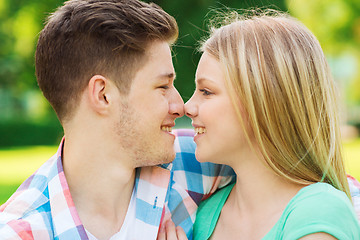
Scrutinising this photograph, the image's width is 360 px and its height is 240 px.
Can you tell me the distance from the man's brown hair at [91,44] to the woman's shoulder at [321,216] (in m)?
1.11

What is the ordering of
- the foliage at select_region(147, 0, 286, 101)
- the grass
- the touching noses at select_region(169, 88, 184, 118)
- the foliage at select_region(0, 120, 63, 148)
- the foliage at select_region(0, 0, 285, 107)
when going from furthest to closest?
the foliage at select_region(0, 0, 285, 107), the foliage at select_region(0, 120, 63, 148), the foliage at select_region(147, 0, 286, 101), the grass, the touching noses at select_region(169, 88, 184, 118)

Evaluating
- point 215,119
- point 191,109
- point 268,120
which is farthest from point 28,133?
point 268,120

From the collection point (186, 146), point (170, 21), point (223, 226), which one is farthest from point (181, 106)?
point (223, 226)

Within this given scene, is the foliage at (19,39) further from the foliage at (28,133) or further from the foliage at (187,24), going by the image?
the foliage at (187,24)

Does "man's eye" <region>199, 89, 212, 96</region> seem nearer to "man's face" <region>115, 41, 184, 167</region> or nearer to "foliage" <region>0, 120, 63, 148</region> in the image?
"man's face" <region>115, 41, 184, 167</region>

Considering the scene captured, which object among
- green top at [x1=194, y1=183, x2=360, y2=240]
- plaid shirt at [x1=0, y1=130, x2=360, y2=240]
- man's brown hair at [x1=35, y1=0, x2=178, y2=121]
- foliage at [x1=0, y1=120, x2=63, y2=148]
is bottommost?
foliage at [x1=0, y1=120, x2=63, y2=148]

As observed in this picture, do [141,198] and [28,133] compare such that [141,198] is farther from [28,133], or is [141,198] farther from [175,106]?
[28,133]

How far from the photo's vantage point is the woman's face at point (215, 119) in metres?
2.40

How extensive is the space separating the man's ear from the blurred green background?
5962 mm

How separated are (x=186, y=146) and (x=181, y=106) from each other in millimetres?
284

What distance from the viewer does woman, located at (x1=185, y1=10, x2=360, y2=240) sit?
2289mm

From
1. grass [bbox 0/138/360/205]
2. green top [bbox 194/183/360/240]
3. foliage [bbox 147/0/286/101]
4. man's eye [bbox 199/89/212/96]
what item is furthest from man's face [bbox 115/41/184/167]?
foliage [bbox 147/0/286/101]

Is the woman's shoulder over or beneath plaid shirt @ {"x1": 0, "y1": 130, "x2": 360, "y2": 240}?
over

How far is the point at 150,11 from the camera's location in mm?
2654
